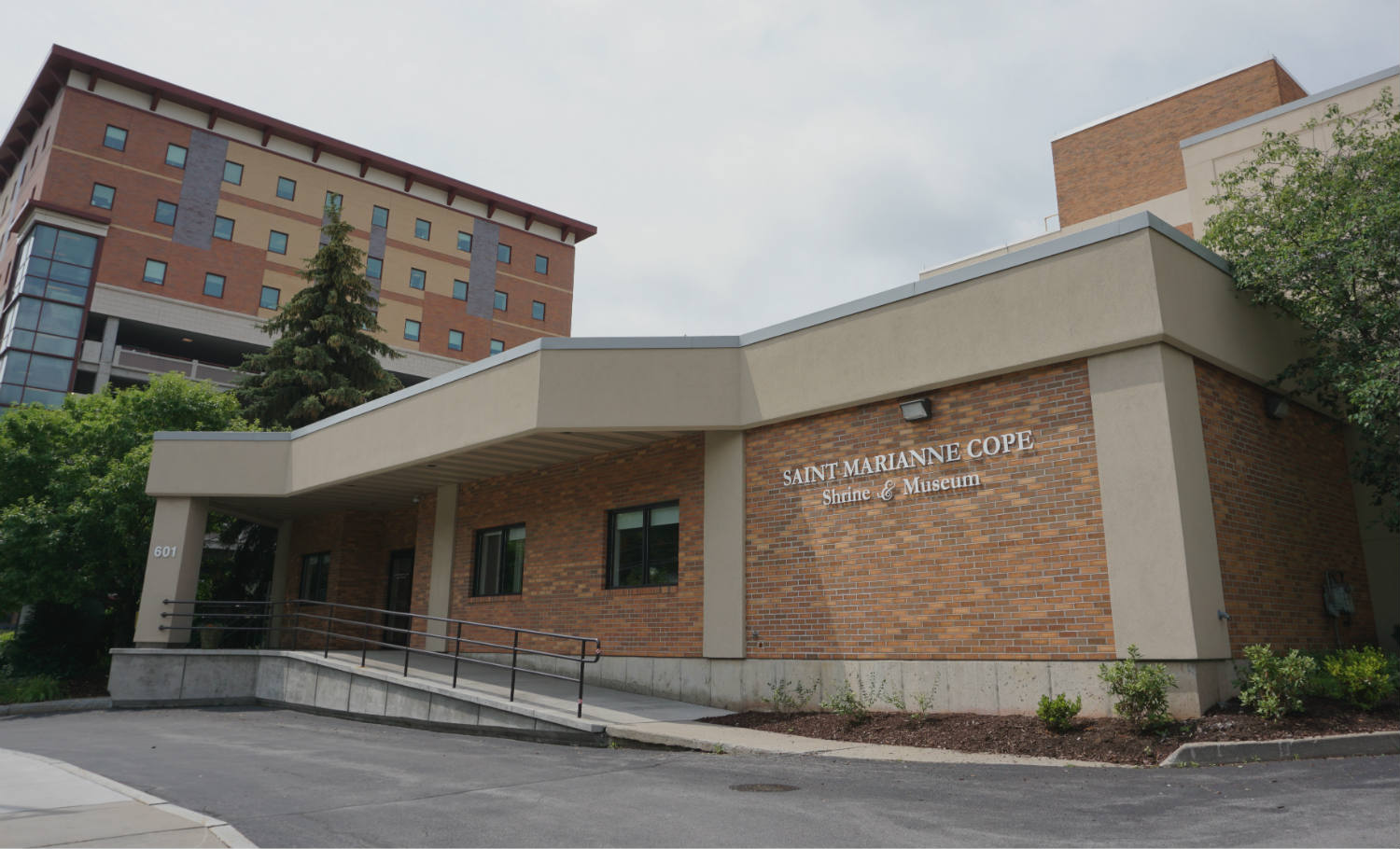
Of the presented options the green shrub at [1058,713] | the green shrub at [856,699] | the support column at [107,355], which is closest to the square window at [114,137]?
the support column at [107,355]

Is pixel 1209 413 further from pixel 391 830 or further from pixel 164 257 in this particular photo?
pixel 164 257

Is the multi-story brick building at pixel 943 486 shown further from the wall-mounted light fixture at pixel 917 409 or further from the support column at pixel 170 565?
the support column at pixel 170 565

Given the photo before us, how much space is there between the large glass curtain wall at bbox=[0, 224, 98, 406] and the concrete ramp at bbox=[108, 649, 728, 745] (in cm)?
2886

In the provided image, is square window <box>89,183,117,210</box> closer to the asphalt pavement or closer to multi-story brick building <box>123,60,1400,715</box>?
multi-story brick building <box>123,60,1400,715</box>

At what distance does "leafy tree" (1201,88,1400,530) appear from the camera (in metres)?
11.3

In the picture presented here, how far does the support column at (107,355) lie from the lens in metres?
42.6

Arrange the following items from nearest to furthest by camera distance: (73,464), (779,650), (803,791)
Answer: (803,791) < (779,650) < (73,464)

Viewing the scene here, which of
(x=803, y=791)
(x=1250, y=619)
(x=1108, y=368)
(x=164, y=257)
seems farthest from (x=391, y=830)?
(x=164, y=257)

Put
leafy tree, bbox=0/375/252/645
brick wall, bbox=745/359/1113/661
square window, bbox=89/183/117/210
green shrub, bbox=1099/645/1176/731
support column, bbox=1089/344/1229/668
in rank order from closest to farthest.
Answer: green shrub, bbox=1099/645/1176/731 → support column, bbox=1089/344/1229/668 → brick wall, bbox=745/359/1113/661 → leafy tree, bbox=0/375/252/645 → square window, bbox=89/183/117/210

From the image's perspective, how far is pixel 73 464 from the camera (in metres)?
22.0

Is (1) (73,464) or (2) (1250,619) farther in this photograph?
(1) (73,464)

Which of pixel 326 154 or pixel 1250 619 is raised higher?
pixel 326 154

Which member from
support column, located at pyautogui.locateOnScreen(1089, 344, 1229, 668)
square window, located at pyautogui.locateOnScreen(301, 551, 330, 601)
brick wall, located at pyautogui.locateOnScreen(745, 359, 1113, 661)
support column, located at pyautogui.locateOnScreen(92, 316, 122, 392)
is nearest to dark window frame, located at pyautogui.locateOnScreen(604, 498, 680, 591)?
brick wall, located at pyautogui.locateOnScreen(745, 359, 1113, 661)

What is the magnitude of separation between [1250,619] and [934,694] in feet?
12.4
